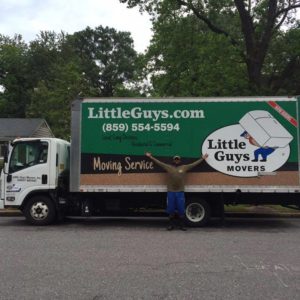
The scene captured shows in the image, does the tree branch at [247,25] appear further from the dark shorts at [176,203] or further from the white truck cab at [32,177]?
the white truck cab at [32,177]

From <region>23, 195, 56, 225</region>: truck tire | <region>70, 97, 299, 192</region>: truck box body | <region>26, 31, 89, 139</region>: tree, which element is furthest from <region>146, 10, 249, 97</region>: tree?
<region>23, 195, 56, 225</region>: truck tire

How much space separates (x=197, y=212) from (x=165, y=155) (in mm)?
1627

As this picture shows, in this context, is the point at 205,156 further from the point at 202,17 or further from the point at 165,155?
the point at 202,17

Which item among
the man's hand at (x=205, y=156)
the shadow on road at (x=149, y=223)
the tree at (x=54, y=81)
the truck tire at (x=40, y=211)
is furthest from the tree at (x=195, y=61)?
the truck tire at (x=40, y=211)

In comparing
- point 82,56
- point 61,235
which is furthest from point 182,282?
point 82,56

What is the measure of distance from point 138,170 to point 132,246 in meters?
3.06

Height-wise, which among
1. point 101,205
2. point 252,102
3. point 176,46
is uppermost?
point 176,46

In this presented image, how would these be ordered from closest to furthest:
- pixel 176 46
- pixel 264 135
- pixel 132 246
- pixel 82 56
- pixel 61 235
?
1. pixel 132 246
2. pixel 61 235
3. pixel 264 135
4. pixel 176 46
5. pixel 82 56

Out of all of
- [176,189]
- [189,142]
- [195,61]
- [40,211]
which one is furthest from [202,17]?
[40,211]

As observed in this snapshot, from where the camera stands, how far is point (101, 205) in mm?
12727

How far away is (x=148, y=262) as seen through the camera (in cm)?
791

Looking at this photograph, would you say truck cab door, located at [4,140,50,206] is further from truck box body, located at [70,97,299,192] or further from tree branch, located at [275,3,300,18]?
tree branch, located at [275,3,300,18]

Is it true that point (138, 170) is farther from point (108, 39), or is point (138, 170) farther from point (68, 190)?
point (108, 39)

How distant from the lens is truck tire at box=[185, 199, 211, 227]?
40.0 feet
